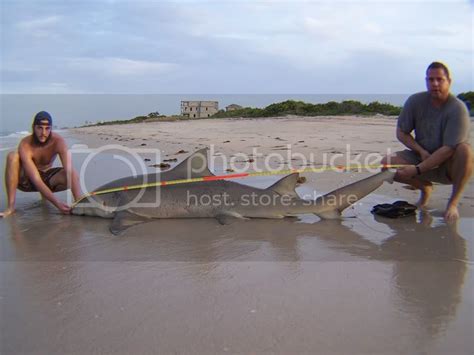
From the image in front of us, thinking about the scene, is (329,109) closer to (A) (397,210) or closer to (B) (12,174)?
(A) (397,210)

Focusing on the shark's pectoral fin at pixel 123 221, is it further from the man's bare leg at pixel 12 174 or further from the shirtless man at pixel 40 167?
the man's bare leg at pixel 12 174

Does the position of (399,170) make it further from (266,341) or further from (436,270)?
(266,341)

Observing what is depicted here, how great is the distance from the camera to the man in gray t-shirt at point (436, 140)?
4.44 meters

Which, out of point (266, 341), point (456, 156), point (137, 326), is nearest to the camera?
point (266, 341)

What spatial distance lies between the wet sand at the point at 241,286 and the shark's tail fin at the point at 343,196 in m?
0.11

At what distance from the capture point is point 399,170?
4672 mm

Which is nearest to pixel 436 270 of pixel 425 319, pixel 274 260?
pixel 425 319

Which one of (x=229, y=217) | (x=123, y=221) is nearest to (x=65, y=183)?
(x=123, y=221)

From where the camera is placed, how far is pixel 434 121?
4.67 m

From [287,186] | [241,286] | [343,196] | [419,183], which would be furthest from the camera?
[419,183]

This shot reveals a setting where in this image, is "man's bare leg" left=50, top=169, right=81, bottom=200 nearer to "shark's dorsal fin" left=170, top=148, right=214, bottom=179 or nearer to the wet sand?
the wet sand

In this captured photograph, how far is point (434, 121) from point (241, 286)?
3176mm

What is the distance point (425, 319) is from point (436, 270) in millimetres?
831

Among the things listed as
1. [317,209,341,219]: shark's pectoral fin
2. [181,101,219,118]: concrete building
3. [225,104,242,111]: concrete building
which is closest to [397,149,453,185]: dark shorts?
[317,209,341,219]: shark's pectoral fin
